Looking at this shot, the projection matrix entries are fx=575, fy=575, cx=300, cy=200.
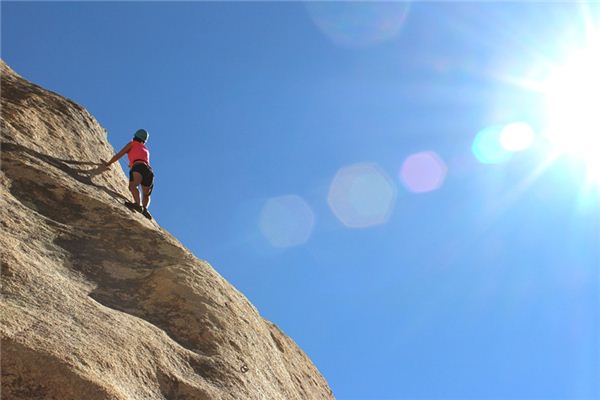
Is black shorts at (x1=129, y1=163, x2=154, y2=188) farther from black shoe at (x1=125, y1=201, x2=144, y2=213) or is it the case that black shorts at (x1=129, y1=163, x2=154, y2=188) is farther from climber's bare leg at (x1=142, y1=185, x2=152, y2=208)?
black shoe at (x1=125, y1=201, x2=144, y2=213)

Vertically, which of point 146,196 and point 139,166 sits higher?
point 139,166

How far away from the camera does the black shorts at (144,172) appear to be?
14.3 metres

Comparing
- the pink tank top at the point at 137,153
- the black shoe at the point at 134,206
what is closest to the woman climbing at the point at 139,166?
the pink tank top at the point at 137,153

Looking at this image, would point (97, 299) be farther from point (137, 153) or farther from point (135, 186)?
point (137, 153)

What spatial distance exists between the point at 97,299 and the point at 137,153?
21.4 ft

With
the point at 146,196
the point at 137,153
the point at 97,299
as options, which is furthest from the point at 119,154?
the point at 97,299

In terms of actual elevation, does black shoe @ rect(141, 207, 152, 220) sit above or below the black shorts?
below

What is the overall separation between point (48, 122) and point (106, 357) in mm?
8254

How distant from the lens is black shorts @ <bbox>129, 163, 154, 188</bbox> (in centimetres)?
1428

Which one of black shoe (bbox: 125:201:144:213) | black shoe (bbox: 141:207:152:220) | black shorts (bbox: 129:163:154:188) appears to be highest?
black shorts (bbox: 129:163:154:188)

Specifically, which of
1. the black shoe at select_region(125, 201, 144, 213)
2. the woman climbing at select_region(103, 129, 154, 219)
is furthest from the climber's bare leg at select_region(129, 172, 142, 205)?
the black shoe at select_region(125, 201, 144, 213)

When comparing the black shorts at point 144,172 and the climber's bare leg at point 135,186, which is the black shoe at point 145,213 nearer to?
the climber's bare leg at point 135,186

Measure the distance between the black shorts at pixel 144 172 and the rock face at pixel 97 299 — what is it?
55 cm

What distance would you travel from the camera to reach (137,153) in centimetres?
1462
